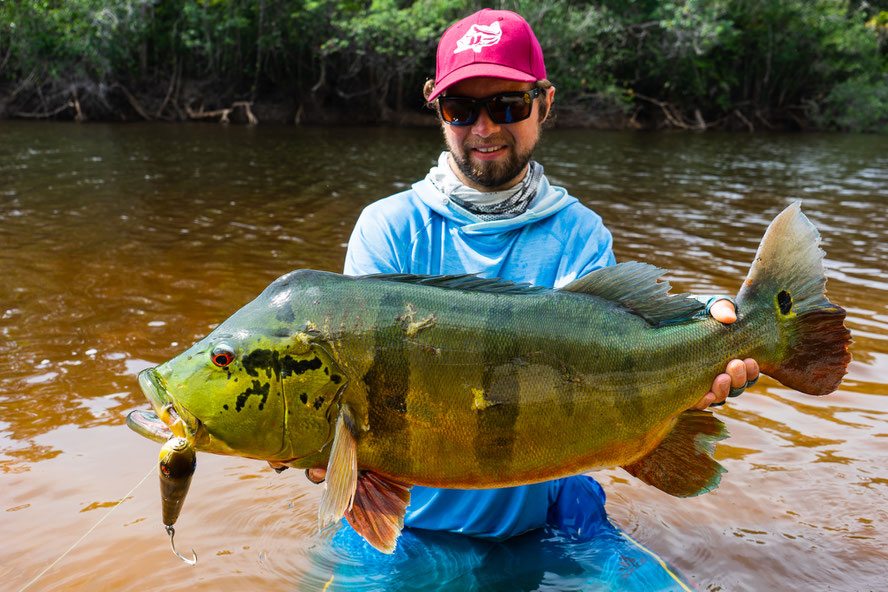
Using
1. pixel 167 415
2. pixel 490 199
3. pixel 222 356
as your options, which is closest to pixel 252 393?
pixel 222 356

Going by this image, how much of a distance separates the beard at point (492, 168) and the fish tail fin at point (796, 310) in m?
1.01

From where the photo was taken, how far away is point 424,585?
8.83ft

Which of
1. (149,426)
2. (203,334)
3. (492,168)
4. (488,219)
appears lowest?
(203,334)

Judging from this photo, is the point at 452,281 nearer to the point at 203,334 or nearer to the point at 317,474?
the point at 317,474

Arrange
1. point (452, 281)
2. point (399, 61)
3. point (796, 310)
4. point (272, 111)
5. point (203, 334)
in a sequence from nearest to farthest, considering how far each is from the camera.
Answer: point (452, 281), point (796, 310), point (203, 334), point (399, 61), point (272, 111)

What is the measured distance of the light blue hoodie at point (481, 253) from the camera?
2.78 metres

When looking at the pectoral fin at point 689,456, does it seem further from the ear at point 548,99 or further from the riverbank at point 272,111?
the riverbank at point 272,111

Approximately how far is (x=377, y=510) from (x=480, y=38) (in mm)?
1771

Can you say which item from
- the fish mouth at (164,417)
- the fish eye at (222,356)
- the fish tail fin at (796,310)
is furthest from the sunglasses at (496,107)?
the fish mouth at (164,417)

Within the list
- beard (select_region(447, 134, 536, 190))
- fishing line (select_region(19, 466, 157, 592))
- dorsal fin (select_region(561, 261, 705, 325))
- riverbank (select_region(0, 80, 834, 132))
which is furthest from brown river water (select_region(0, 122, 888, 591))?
riverbank (select_region(0, 80, 834, 132))

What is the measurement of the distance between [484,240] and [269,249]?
6.51 m

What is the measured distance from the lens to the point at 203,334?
6027 millimetres

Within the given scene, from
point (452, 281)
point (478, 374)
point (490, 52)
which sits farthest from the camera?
Result: point (490, 52)

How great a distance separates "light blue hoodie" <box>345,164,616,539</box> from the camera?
278 centimetres
